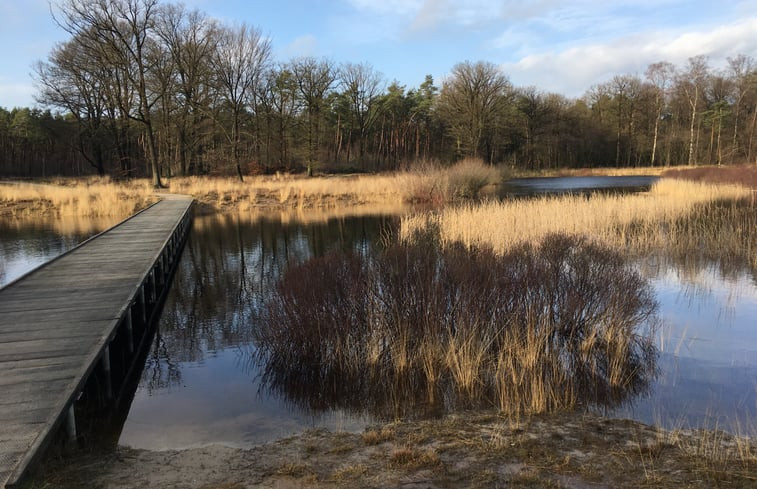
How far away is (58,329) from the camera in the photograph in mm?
5453

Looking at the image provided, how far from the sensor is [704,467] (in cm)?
330

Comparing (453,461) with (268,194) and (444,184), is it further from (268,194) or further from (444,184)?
(268,194)

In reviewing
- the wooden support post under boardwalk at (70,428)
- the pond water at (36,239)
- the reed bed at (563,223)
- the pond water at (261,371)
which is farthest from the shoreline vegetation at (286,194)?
the wooden support post under boardwalk at (70,428)

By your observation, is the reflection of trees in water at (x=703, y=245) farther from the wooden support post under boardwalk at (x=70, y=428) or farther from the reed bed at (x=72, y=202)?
the reed bed at (x=72, y=202)

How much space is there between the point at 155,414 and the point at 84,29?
28.4 meters

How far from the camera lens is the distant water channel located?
461 cm

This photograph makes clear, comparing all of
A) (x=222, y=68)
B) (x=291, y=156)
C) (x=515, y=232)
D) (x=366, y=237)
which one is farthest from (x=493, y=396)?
(x=291, y=156)

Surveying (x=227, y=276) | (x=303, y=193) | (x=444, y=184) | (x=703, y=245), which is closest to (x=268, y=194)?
(x=303, y=193)

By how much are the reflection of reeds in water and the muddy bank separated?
78 centimetres

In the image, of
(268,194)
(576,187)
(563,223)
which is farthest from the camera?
(576,187)

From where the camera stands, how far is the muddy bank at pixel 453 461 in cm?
326

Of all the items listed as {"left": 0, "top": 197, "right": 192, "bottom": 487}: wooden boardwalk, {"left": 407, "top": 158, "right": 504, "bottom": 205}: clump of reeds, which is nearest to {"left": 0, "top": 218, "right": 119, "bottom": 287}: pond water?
{"left": 0, "top": 197, "right": 192, "bottom": 487}: wooden boardwalk

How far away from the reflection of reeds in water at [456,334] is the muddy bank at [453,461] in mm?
776

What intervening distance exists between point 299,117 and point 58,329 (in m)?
40.9
